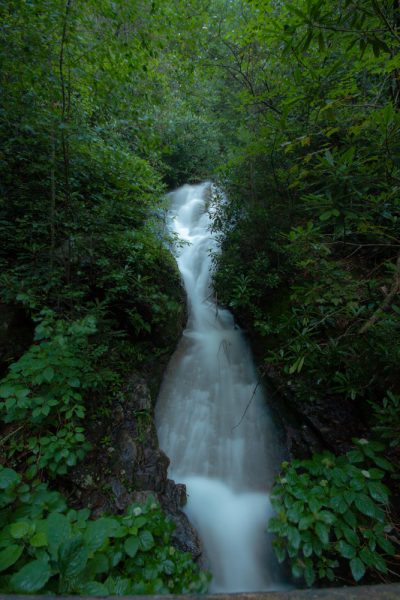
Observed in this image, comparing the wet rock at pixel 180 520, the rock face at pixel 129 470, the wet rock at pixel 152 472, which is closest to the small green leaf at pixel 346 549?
the wet rock at pixel 180 520

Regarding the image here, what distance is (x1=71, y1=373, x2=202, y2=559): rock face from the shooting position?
2.49 meters

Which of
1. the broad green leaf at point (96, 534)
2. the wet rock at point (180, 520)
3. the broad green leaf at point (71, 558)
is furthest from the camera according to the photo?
the wet rock at point (180, 520)

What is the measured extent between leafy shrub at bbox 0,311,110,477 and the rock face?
335 millimetres

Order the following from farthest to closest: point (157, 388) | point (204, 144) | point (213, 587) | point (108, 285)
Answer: point (204, 144), point (157, 388), point (108, 285), point (213, 587)

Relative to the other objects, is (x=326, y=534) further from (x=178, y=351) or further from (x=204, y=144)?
(x=204, y=144)

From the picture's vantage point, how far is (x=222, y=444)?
3.60 meters

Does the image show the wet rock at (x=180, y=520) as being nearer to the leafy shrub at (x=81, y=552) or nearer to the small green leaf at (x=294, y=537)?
the leafy shrub at (x=81, y=552)

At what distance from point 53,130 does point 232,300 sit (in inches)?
129

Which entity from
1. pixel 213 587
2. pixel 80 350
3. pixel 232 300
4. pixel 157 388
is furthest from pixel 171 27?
pixel 213 587

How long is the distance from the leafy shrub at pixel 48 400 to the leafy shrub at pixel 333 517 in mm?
1687

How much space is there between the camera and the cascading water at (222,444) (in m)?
2.71

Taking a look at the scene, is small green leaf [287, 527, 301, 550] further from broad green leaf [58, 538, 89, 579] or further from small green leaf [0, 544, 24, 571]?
small green leaf [0, 544, 24, 571]

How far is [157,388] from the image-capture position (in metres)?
4.03

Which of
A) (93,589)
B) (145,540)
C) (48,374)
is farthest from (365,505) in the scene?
(48,374)
